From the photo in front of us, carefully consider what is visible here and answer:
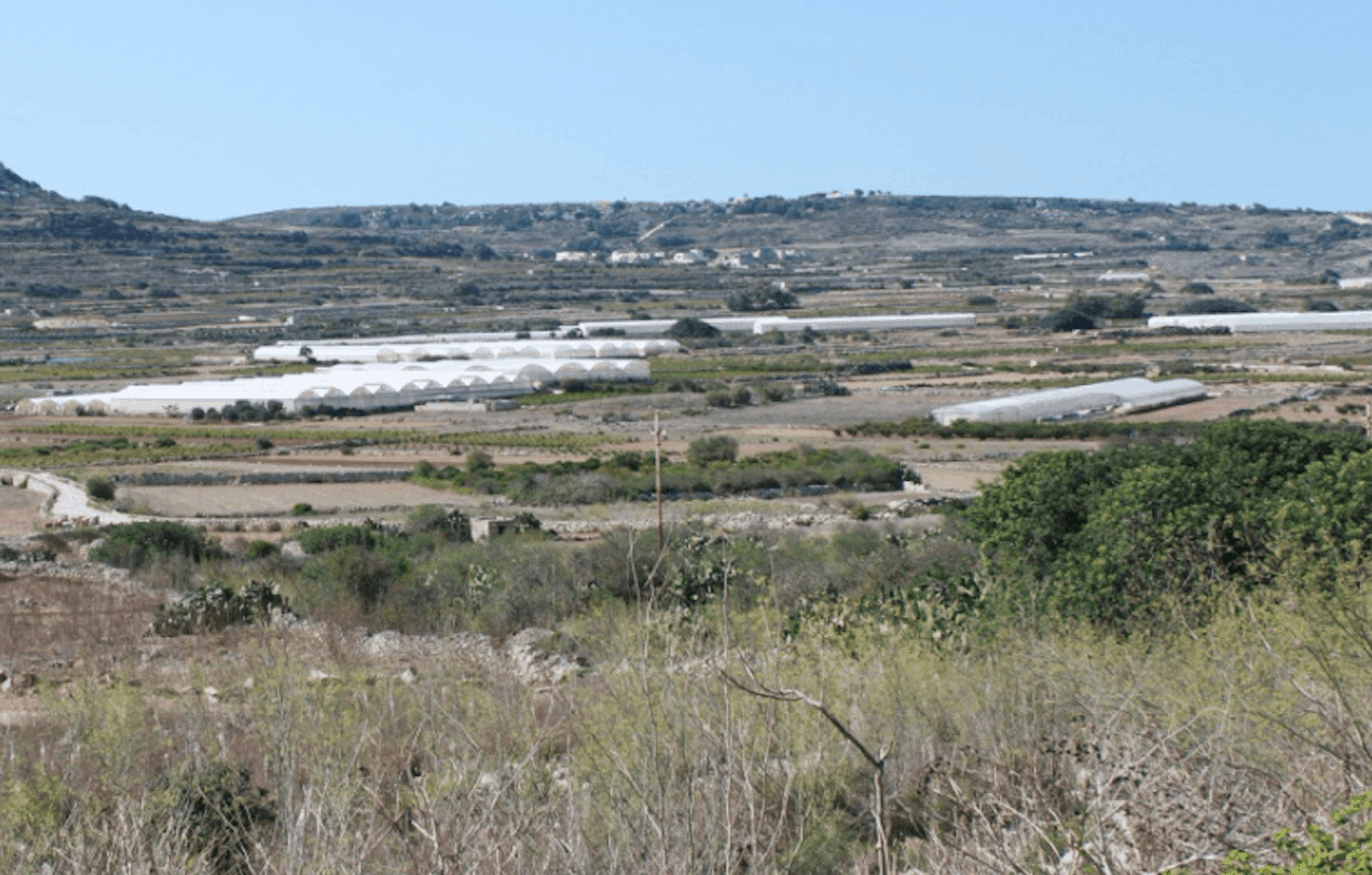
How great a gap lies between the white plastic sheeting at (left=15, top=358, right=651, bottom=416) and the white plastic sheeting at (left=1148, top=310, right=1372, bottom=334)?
50.7 metres

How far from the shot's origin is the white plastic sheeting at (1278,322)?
101 meters

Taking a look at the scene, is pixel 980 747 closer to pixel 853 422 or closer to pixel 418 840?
pixel 418 840

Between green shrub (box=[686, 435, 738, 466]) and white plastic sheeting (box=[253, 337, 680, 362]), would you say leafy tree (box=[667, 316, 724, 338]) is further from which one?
green shrub (box=[686, 435, 738, 466])

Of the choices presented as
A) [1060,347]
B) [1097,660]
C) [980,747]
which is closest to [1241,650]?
[1097,660]

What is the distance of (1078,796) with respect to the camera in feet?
25.9

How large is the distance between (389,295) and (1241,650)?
5765 inches

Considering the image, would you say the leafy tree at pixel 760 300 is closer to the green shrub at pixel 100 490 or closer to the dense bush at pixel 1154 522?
the green shrub at pixel 100 490

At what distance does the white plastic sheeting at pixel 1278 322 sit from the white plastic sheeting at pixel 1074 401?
41366mm

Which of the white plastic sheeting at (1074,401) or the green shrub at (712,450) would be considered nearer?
the green shrub at (712,450)

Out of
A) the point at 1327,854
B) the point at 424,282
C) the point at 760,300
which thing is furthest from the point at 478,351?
the point at 1327,854

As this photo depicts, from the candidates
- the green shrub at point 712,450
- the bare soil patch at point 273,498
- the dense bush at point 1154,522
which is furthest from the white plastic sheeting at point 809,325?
the dense bush at point 1154,522

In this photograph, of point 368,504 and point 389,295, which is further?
point 389,295

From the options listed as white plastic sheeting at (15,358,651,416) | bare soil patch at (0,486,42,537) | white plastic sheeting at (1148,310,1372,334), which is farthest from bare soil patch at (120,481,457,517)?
white plastic sheeting at (1148,310,1372,334)

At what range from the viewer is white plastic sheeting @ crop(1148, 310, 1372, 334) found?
3989 inches
